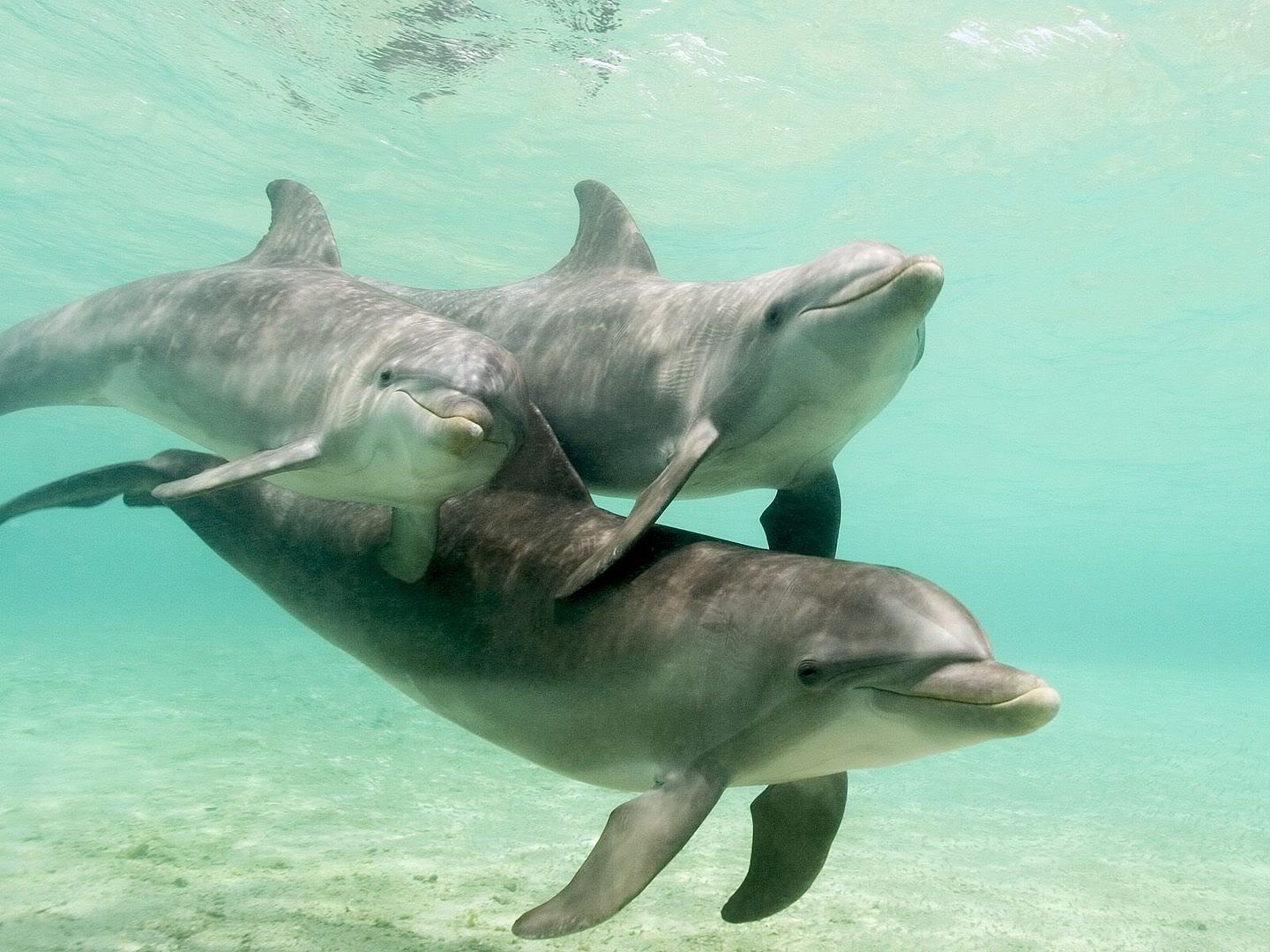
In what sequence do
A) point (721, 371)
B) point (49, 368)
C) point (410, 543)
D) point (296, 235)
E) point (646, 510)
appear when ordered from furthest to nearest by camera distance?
point (296, 235) < point (49, 368) < point (721, 371) < point (410, 543) < point (646, 510)

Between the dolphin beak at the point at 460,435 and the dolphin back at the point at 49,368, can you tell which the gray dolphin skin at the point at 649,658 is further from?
the dolphin back at the point at 49,368

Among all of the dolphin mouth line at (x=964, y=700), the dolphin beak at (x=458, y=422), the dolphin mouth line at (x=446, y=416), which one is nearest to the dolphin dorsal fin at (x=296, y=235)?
the dolphin mouth line at (x=446, y=416)

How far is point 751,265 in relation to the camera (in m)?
26.3

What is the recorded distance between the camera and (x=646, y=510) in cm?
412

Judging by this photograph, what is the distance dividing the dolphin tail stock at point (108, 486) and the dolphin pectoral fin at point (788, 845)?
4184mm

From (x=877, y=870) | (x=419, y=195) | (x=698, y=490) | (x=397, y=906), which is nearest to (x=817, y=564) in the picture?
(x=698, y=490)

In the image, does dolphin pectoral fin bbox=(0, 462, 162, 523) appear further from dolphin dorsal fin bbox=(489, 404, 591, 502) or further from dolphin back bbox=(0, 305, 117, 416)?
dolphin dorsal fin bbox=(489, 404, 591, 502)

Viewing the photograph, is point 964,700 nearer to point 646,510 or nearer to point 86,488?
point 646,510

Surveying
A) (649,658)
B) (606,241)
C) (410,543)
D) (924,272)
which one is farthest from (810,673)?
(606,241)

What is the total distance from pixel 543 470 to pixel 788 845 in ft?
7.39

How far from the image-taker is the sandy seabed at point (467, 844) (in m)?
5.99

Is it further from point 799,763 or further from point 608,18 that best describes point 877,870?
Result: point 608,18

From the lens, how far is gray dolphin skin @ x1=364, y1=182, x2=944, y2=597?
4312mm

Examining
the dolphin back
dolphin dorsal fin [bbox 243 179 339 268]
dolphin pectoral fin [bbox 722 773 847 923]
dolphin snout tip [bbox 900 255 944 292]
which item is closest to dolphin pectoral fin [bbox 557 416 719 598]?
dolphin snout tip [bbox 900 255 944 292]
